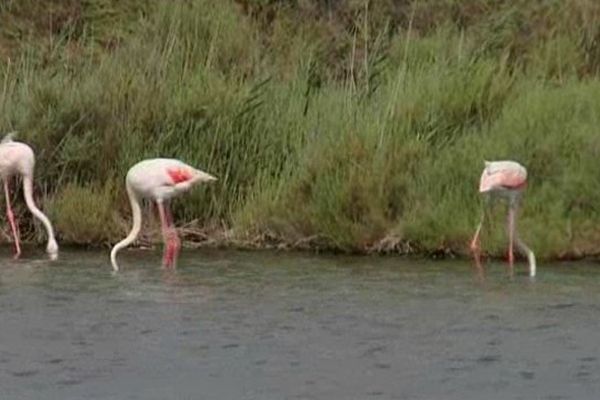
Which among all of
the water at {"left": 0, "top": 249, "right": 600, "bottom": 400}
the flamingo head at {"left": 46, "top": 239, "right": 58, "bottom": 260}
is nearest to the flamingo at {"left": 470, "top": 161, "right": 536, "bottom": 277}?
the water at {"left": 0, "top": 249, "right": 600, "bottom": 400}

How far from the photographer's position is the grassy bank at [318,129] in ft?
49.4

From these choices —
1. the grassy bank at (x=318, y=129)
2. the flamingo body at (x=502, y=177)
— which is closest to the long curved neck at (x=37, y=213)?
the grassy bank at (x=318, y=129)

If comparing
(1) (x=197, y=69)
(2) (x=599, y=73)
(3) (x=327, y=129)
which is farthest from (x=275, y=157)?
(2) (x=599, y=73)

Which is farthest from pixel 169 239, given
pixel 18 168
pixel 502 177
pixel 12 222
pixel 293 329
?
pixel 293 329

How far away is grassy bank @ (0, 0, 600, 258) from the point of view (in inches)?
593

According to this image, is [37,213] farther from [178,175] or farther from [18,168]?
[178,175]

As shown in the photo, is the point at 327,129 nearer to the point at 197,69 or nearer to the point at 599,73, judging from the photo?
the point at 197,69

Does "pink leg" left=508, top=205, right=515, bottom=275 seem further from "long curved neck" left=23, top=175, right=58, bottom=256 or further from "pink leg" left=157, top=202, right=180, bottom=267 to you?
"long curved neck" left=23, top=175, right=58, bottom=256

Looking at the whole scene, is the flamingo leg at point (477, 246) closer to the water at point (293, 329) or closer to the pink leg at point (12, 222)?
the water at point (293, 329)

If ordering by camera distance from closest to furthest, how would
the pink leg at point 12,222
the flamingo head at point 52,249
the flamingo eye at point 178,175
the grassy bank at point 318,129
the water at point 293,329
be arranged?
the water at point 293,329 < the flamingo eye at point 178,175 < the flamingo head at point 52,249 < the grassy bank at point 318,129 < the pink leg at point 12,222

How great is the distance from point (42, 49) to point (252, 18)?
265 centimetres

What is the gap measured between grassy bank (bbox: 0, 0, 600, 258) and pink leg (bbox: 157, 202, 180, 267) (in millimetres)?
668

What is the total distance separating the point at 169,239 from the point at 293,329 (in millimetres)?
3041

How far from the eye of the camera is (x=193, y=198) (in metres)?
15.8
